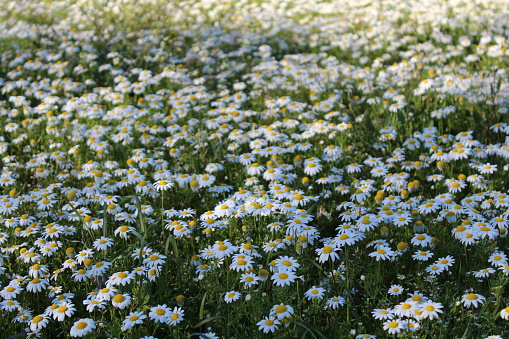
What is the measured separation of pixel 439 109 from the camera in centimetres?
595

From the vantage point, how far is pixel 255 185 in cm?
479

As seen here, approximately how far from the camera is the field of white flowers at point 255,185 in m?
3.34

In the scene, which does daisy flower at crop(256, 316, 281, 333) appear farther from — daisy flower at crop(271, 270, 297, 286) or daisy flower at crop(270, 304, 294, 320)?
daisy flower at crop(271, 270, 297, 286)

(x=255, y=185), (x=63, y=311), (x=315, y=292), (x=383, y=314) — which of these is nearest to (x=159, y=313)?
(x=63, y=311)

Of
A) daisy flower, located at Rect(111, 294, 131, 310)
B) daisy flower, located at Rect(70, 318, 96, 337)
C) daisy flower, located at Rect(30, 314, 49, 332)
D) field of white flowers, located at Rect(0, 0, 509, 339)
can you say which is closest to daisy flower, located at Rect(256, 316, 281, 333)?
field of white flowers, located at Rect(0, 0, 509, 339)

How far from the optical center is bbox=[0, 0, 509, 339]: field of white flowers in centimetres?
334

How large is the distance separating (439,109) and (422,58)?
206 centimetres

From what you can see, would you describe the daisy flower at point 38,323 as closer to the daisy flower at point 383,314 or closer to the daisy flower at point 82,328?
the daisy flower at point 82,328

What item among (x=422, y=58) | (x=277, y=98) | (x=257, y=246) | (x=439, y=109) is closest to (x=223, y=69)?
(x=277, y=98)

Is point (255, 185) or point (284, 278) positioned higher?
point (284, 278)

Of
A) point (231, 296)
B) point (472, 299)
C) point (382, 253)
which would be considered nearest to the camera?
point (472, 299)

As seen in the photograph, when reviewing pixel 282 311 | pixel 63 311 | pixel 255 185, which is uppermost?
pixel 282 311

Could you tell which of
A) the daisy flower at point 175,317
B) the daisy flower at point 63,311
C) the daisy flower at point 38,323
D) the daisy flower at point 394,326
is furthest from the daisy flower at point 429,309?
the daisy flower at point 38,323

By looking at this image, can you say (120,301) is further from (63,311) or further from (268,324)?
(268,324)
